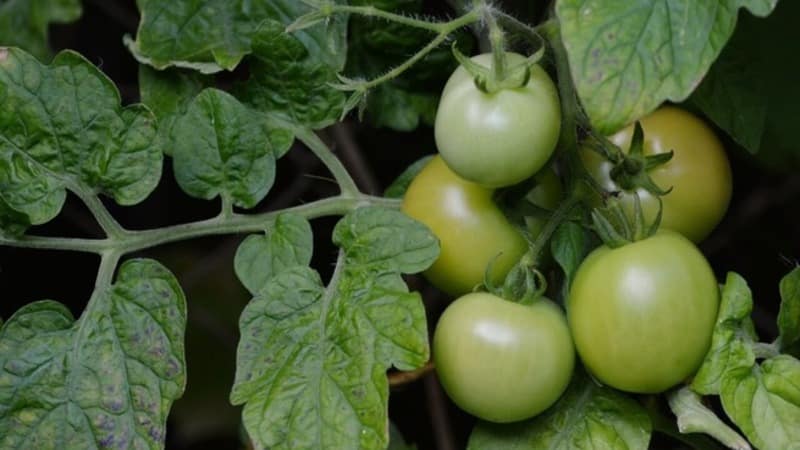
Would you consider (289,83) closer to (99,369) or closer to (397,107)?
(397,107)

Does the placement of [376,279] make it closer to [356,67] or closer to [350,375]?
[350,375]

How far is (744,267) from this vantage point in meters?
1.33

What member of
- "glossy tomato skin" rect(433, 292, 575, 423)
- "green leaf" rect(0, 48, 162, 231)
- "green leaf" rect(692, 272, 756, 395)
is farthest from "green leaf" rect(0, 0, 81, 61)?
"green leaf" rect(692, 272, 756, 395)

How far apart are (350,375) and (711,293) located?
25cm

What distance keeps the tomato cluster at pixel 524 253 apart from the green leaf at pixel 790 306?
72mm

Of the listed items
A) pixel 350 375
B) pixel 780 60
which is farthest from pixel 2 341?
pixel 780 60

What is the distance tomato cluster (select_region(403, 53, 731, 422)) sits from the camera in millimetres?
757

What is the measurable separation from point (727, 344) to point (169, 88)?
509mm

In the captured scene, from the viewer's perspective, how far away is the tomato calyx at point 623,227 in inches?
30.9

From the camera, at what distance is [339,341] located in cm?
80

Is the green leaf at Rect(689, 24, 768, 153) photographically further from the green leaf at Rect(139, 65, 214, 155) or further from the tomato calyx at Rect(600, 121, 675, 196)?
the green leaf at Rect(139, 65, 214, 155)

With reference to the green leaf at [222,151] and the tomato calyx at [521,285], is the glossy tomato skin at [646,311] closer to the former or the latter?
the tomato calyx at [521,285]

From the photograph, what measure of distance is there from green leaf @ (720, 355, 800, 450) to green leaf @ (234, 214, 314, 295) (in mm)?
323

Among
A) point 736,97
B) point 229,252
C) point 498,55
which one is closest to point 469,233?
point 498,55
